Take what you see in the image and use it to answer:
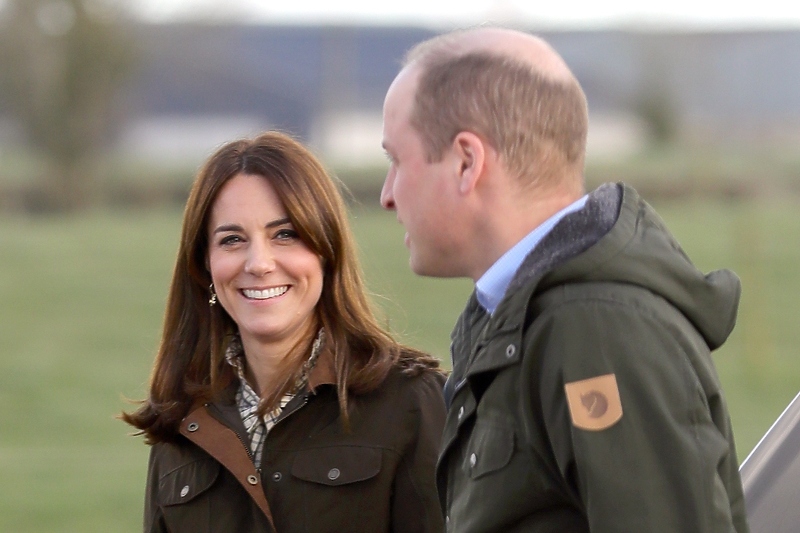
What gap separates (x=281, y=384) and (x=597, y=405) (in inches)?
52.2

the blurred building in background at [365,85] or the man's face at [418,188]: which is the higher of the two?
the man's face at [418,188]

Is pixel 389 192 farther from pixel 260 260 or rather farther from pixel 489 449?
pixel 260 260

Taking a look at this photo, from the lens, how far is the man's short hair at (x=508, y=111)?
6.07 ft

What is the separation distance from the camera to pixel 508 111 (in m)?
1.85

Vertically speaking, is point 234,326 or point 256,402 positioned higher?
point 234,326

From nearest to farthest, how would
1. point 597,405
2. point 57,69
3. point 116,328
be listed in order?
point 597,405
point 116,328
point 57,69

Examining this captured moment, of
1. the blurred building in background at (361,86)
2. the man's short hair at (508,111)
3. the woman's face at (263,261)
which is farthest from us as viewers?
the blurred building in background at (361,86)

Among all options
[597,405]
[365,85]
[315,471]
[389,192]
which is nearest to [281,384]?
[315,471]

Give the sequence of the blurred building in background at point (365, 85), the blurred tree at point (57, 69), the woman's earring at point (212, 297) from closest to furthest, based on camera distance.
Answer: the woman's earring at point (212, 297), the blurred tree at point (57, 69), the blurred building in background at point (365, 85)

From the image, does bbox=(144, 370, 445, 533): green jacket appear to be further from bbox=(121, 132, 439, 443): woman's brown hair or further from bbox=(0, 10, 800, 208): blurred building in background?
bbox=(0, 10, 800, 208): blurred building in background

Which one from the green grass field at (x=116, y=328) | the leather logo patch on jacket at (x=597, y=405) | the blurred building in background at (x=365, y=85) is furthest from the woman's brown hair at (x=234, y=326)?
the blurred building in background at (x=365, y=85)

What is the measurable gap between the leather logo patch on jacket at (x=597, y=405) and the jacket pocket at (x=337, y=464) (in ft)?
3.84

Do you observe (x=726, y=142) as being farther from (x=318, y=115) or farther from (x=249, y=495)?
(x=249, y=495)

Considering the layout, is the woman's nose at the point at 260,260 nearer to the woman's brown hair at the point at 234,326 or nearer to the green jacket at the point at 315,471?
the woman's brown hair at the point at 234,326
